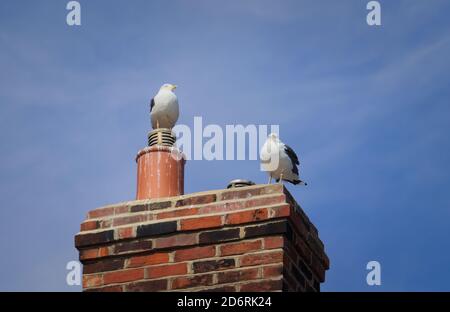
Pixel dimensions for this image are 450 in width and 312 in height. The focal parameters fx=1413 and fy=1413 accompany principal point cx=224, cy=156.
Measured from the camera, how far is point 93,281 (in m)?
9.89

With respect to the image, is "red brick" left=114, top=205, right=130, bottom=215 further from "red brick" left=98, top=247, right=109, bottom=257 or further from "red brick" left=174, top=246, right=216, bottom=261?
"red brick" left=174, top=246, right=216, bottom=261

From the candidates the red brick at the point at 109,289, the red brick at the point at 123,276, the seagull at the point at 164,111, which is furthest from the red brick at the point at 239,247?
the seagull at the point at 164,111

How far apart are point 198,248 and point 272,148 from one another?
17.5 ft

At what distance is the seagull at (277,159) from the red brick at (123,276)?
194 inches

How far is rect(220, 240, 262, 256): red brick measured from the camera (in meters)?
9.60

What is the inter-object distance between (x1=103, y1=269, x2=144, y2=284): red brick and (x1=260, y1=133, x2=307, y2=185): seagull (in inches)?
194

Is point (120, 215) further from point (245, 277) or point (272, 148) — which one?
point (272, 148)

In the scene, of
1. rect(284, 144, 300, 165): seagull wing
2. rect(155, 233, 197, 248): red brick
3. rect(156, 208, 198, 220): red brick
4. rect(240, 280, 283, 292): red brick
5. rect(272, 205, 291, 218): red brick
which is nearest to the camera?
rect(240, 280, 283, 292): red brick

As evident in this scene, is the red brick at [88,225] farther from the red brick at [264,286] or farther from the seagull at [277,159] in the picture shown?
the seagull at [277,159]

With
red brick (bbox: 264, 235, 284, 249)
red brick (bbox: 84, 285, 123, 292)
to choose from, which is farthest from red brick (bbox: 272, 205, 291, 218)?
red brick (bbox: 84, 285, 123, 292)
